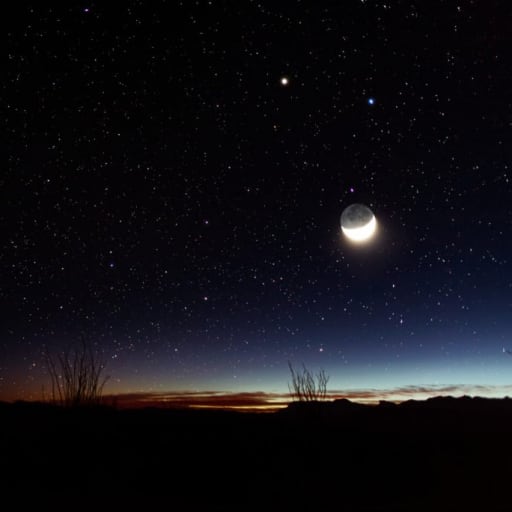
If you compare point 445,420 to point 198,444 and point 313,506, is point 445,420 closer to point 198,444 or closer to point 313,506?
point 198,444

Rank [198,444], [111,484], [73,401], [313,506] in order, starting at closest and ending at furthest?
1. [313,506]
2. [111,484]
3. [198,444]
4. [73,401]

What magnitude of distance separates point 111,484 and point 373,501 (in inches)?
102

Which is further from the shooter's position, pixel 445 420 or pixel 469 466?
pixel 445 420

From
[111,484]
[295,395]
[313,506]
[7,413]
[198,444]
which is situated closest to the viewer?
[313,506]

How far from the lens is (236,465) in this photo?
500 cm

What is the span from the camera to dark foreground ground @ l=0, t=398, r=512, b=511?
154 inches

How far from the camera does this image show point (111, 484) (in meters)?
4.25

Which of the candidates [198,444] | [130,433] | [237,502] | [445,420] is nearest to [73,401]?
[130,433]

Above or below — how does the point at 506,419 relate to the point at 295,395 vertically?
below

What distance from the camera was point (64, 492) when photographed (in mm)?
3961

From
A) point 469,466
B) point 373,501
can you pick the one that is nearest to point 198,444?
point 373,501

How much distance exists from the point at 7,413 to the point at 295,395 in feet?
16.3

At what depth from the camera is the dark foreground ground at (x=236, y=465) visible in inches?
154

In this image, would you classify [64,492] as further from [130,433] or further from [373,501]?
[373,501]
